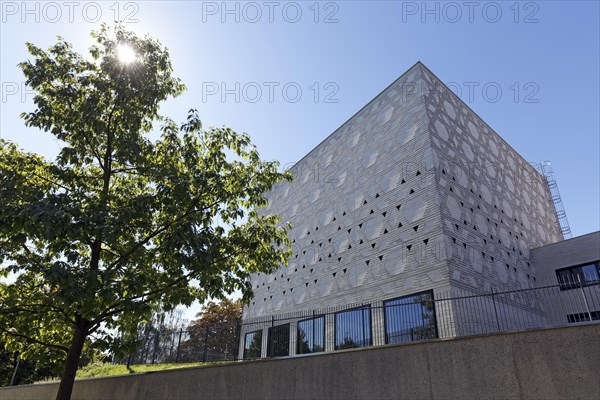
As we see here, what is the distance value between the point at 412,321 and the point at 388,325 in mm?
1380

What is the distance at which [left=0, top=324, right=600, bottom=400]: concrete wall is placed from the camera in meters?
6.26

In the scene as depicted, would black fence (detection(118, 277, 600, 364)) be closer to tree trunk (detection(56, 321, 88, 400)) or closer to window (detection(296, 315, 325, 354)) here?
window (detection(296, 315, 325, 354))

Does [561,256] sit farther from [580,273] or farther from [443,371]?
[443,371]

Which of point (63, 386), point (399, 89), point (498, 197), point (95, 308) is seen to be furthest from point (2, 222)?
point (498, 197)

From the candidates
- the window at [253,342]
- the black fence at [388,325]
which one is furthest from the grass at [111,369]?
the window at [253,342]

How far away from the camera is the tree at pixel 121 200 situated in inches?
378

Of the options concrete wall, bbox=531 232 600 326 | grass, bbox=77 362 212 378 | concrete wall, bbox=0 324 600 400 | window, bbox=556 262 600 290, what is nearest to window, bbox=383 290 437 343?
concrete wall, bbox=0 324 600 400

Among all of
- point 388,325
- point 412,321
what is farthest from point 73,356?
point 412,321

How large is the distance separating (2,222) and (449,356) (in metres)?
10.1

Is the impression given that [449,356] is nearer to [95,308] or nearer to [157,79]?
[95,308]

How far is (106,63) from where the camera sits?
1170cm

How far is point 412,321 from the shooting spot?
669 inches

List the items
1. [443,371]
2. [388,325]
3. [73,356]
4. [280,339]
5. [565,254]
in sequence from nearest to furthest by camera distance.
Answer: [443,371] < [73,356] < [280,339] < [388,325] < [565,254]

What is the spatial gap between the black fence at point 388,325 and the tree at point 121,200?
13.6ft
